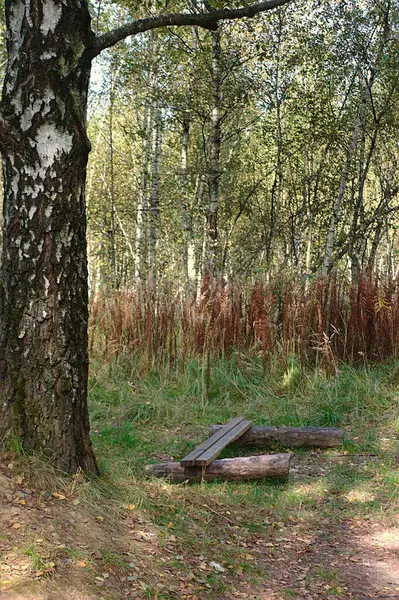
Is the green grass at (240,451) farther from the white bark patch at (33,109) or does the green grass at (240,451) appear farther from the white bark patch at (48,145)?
the white bark patch at (33,109)

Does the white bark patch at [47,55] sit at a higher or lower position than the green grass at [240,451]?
higher

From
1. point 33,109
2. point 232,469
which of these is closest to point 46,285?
point 33,109

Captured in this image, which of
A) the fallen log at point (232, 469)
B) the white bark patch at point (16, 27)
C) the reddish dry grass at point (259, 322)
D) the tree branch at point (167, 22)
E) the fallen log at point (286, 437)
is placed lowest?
the fallen log at point (232, 469)

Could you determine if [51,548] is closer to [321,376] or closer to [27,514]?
[27,514]

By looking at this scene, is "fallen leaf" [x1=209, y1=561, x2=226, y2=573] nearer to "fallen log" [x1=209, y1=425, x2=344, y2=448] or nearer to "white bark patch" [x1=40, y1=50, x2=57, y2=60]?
"fallen log" [x1=209, y1=425, x2=344, y2=448]

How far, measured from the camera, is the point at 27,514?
2943 millimetres

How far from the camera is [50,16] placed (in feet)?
10.6

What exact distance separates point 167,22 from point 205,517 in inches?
128

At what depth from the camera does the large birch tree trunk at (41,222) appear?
3.22m

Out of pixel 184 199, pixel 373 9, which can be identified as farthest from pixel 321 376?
pixel 373 9

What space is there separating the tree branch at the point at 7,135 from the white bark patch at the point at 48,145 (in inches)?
4.6

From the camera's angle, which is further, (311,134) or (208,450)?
(311,134)

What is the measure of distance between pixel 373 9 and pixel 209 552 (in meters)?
10.7

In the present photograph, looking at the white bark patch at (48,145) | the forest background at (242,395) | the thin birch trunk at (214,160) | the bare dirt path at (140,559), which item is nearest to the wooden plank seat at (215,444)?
the forest background at (242,395)
